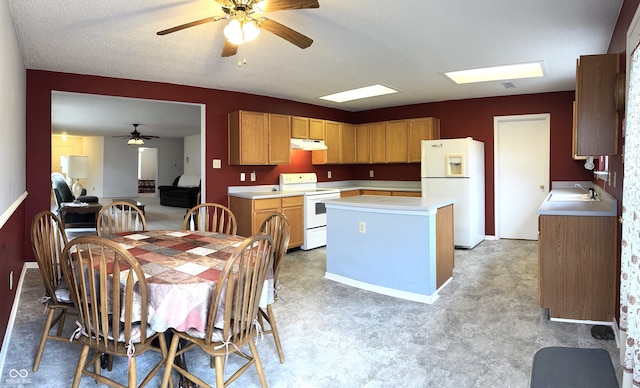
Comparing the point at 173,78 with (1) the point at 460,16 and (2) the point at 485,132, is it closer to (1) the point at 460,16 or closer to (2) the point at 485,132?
(1) the point at 460,16

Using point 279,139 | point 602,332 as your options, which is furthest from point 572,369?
point 279,139

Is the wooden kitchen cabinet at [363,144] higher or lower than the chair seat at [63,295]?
higher

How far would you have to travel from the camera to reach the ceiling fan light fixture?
233 cm

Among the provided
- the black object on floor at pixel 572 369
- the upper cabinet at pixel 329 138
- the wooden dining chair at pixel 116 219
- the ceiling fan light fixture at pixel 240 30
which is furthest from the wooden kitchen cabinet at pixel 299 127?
the black object on floor at pixel 572 369

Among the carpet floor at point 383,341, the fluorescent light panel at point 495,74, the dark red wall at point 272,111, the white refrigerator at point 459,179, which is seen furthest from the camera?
the white refrigerator at point 459,179

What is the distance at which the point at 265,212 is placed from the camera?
498 cm

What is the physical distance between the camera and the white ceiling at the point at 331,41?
105 inches

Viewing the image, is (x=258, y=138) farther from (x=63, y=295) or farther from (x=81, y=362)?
(x=81, y=362)

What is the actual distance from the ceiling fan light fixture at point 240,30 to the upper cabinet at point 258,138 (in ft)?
9.03

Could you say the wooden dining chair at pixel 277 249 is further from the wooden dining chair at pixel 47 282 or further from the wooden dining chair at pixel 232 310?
the wooden dining chair at pixel 47 282

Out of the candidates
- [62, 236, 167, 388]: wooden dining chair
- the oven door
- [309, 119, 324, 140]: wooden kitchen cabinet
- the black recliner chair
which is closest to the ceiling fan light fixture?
[62, 236, 167, 388]: wooden dining chair

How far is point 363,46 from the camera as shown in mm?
3445

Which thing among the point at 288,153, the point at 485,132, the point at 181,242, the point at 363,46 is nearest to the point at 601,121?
the point at 363,46

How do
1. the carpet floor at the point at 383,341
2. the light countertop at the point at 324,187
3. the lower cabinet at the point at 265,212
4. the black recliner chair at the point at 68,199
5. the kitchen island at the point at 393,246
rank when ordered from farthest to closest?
the black recliner chair at the point at 68,199
the light countertop at the point at 324,187
the lower cabinet at the point at 265,212
the kitchen island at the point at 393,246
the carpet floor at the point at 383,341
